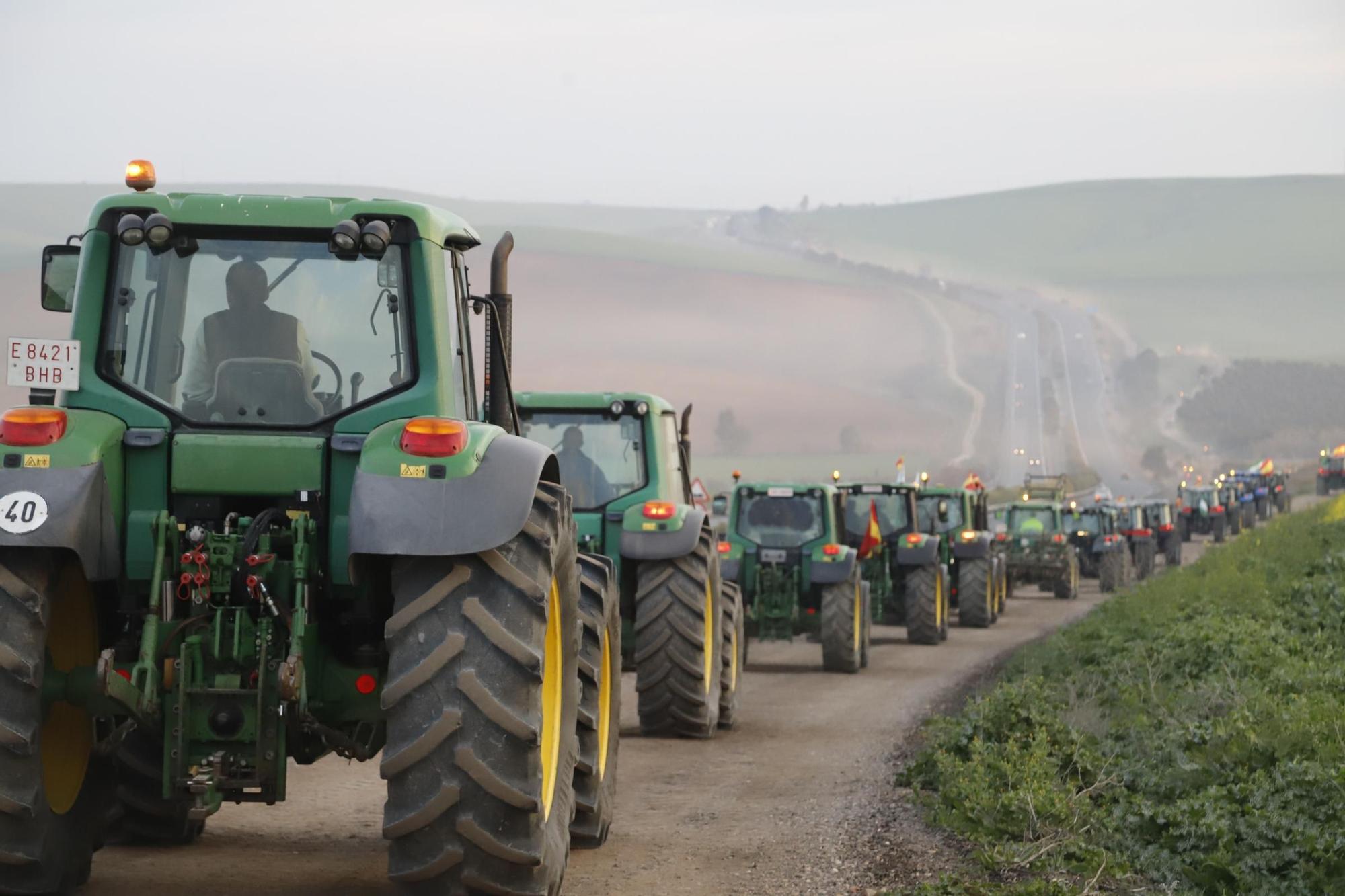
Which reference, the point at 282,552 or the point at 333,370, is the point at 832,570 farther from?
the point at 282,552

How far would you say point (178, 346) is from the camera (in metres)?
7.59

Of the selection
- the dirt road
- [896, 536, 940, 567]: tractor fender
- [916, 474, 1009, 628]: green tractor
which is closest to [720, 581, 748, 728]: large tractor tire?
the dirt road

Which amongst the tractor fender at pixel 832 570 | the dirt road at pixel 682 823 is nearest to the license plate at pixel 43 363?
the dirt road at pixel 682 823

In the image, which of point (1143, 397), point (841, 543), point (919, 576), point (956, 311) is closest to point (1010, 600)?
point (919, 576)

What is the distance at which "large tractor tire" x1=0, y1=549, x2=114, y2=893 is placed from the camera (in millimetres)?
6617

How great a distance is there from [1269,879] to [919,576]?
59.2 feet

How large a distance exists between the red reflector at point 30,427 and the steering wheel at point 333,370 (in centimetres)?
102

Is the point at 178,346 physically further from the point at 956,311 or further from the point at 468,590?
the point at 956,311

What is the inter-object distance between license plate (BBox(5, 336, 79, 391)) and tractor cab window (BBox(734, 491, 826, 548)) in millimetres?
15137

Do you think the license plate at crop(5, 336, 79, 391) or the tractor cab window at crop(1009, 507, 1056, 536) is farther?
the tractor cab window at crop(1009, 507, 1056, 536)

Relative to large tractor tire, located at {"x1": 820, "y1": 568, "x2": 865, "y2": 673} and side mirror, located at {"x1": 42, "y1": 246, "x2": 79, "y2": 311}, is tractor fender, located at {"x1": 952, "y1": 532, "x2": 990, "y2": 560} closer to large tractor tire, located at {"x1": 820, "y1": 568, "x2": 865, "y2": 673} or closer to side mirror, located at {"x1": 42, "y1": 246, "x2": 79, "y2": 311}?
large tractor tire, located at {"x1": 820, "y1": 568, "x2": 865, "y2": 673}

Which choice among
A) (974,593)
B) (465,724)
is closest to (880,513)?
(974,593)

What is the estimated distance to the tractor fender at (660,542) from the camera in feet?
46.0

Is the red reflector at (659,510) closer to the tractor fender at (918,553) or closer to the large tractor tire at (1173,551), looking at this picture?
the tractor fender at (918,553)
